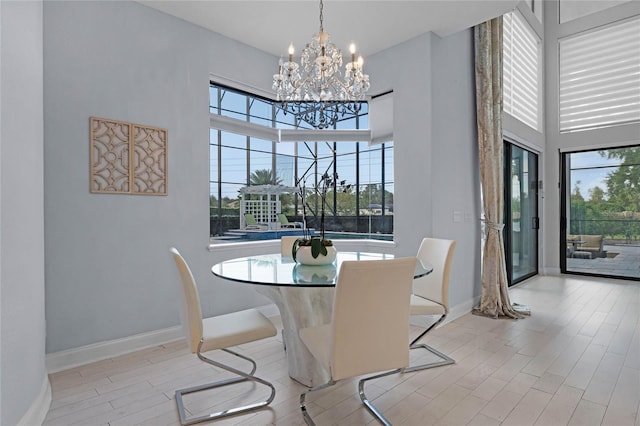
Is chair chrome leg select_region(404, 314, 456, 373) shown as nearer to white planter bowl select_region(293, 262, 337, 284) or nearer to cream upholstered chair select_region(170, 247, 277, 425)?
white planter bowl select_region(293, 262, 337, 284)

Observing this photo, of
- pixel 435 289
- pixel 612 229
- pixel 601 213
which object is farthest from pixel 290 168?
pixel 612 229

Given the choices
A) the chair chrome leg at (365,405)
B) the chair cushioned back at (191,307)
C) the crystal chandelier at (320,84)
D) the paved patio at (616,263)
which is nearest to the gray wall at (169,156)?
the chair cushioned back at (191,307)

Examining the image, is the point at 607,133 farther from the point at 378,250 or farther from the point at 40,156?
the point at 40,156

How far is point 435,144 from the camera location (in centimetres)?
358

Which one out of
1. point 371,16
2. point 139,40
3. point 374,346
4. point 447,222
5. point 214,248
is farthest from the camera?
point 447,222

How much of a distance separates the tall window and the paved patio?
13.6 feet

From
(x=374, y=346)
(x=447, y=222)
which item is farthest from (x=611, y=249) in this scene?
(x=374, y=346)

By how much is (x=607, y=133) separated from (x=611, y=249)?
6.19ft

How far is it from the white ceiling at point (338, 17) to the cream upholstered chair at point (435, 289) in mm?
2127

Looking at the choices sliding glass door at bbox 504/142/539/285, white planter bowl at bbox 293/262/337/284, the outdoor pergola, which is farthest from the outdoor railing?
white planter bowl at bbox 293/262/337/284

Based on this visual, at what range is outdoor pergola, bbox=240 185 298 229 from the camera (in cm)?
409

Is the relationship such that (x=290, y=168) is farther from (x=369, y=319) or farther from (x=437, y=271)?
(x=369, y=319)

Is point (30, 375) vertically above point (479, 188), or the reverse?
point (479, 188)

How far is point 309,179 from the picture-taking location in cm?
455
